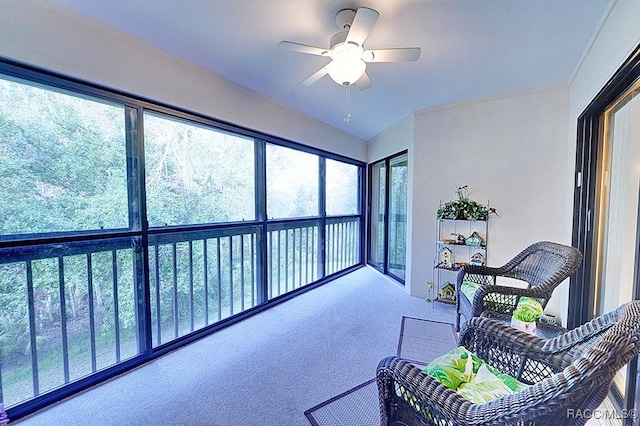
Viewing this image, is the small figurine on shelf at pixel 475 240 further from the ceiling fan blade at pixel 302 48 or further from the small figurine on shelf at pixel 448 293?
the ceiling fan blade at pixel 302 48

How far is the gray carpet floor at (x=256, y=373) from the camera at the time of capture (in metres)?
1.66

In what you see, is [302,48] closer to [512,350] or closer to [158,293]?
[512,350]

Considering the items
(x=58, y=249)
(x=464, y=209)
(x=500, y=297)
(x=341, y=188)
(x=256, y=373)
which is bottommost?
(x=256, y=373)

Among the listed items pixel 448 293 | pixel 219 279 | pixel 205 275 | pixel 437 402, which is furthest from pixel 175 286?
pixel 448 293

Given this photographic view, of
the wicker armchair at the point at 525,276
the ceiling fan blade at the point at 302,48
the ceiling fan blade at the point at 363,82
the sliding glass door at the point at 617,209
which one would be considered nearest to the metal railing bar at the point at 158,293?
the ceiling fan blade at the point at 302,48

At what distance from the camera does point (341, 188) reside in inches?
188

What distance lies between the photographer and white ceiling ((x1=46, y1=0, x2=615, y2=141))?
5.39 ft

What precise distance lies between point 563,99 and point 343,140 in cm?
269

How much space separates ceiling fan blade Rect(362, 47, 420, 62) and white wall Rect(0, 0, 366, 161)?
1.50 metres

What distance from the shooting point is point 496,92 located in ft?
9.82

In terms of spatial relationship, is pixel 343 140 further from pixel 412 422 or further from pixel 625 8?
pixel 412 422

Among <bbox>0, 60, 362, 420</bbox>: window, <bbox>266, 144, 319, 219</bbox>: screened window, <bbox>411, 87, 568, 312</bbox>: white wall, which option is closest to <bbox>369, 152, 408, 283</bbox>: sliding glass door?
<bbox>411, 87, 568, 312</bbox>: white wall

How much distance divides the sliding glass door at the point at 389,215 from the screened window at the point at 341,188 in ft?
1.11

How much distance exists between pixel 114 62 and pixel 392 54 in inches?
73.4
